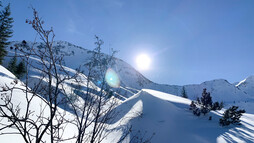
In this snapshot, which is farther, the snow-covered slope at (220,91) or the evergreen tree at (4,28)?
the snow-covered slope at (220,91)

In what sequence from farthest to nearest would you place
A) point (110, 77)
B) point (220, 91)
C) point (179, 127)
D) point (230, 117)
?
point (220, 91) → point (230, 117) → point (179, 127) → point (110, 77)

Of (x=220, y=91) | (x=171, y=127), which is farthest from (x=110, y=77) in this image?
(x=220, y=91)

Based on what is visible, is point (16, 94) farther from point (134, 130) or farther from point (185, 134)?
point (185, 134)

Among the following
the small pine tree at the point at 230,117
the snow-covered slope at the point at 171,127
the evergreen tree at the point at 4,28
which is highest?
the evergreen tree at the point at 4,28

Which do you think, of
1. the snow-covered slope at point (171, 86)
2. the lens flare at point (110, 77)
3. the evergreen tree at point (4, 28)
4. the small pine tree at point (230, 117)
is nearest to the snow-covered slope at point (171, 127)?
the small pine tree at point (230, 117)

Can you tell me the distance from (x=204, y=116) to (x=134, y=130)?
6.01 metres

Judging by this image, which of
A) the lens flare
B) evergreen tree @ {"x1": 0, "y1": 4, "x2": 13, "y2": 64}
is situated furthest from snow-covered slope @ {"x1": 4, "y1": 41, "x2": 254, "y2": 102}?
the lens flare

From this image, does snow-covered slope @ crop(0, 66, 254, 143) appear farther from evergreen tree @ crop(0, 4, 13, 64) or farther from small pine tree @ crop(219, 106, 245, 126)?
evergreen tree @ crop(0, 4, 13, 64)

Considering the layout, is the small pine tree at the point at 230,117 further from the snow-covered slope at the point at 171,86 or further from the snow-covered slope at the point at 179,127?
the snow-covered slope at the point at 171,86

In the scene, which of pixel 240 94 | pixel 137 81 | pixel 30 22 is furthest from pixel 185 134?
pixel 240 94

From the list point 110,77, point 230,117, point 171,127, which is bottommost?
point 171,127

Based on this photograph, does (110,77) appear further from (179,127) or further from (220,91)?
(220,91)

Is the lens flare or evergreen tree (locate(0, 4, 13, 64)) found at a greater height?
evergreen tree (locate(0, 4, 13, 64))

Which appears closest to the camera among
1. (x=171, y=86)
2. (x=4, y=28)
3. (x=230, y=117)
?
(x=230, y=117)
